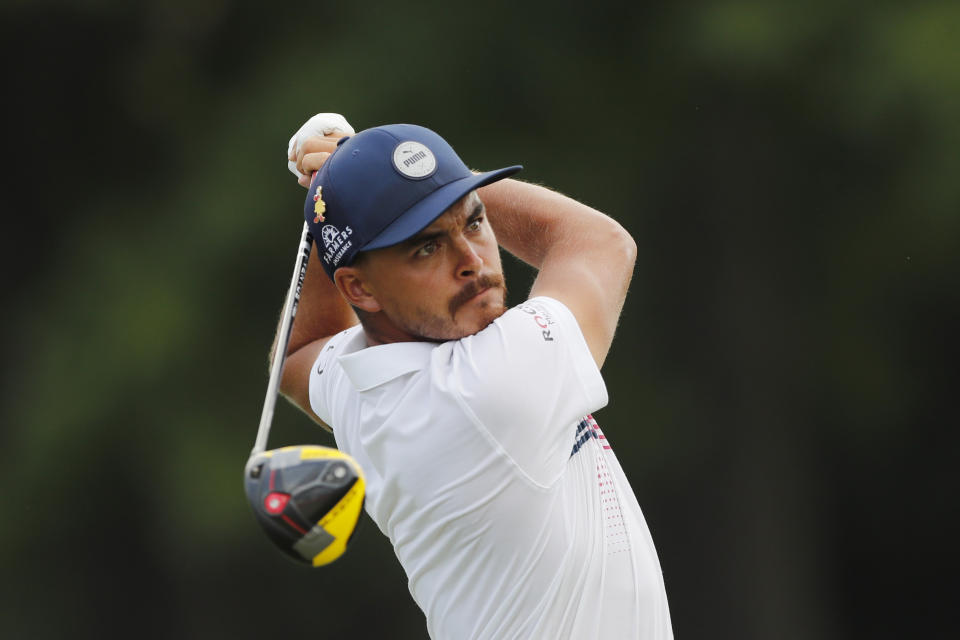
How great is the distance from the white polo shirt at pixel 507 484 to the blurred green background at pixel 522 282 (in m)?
4.69

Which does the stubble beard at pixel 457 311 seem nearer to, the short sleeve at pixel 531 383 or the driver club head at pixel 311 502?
the short sleeve at pixel 531 383

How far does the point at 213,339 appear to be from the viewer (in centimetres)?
798

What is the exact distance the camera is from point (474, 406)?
8.63 ft

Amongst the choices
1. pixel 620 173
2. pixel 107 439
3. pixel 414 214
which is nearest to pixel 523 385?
pixel 414 214

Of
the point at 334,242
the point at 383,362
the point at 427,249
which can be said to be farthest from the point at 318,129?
the point at 383,362

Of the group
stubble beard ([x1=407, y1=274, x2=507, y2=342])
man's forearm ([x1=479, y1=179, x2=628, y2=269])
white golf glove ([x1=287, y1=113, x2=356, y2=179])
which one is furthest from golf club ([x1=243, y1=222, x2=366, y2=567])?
white golf glove ([x1=287, y1=113, x2=356, y2=179])

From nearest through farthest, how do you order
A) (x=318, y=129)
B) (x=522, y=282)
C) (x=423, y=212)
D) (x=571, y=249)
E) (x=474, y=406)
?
(x=474, y=406) → (x=423, y=212) → (x=571, y=249) → (x=318, y=129) → (x=522, y=282)

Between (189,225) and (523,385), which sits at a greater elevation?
(523,385)

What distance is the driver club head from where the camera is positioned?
2.44 meters

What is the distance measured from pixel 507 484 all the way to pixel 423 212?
1.81 ft

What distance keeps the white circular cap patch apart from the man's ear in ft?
0.77

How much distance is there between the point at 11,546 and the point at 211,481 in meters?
1.23

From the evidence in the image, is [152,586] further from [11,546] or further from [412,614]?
[412,614]

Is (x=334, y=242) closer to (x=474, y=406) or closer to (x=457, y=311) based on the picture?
(x=457, y=311)
